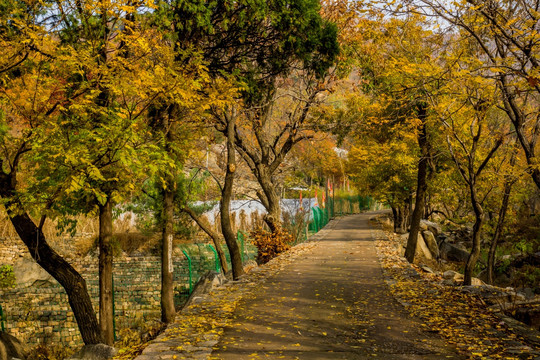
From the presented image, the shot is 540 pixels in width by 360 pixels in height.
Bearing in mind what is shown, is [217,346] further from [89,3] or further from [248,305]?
[89,3]

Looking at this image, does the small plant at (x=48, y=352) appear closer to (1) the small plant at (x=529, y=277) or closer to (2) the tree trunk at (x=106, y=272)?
(2) the tree trunk at (x=106, y=272)

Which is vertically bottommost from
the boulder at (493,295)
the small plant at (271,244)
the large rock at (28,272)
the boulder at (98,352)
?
the large rock at (28,272)

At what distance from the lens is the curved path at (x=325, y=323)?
5.71m

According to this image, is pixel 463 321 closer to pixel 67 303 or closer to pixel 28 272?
pixel 67 303

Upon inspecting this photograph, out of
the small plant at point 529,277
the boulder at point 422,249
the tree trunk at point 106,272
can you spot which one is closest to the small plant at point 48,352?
the tree trunk at point 106,272

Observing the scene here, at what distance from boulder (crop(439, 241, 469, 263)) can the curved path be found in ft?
44.6

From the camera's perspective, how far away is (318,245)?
18859 mm

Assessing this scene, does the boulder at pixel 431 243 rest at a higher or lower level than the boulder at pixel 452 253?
higher

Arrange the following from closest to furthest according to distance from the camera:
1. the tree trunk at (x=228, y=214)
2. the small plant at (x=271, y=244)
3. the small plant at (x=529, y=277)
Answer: the tree trunk at (x=228, y=214), the small plant at (x=271, y=244), the small plant at (x=529, y=277)

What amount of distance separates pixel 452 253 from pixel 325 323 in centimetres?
1938

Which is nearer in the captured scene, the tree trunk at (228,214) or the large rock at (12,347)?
the large rock at (12,347)

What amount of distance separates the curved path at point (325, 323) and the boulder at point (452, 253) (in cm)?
1359

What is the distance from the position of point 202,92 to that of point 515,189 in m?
14.0

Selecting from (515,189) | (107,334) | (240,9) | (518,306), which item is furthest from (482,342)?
(515,189)
